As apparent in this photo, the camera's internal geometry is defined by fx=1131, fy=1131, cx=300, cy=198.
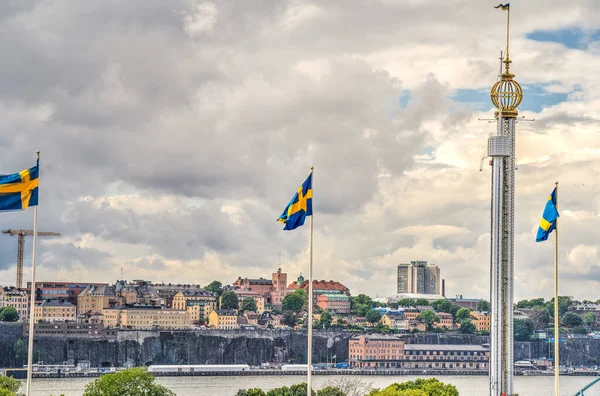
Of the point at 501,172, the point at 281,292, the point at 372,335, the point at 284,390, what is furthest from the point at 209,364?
the point at 501,172

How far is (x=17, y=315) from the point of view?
3942 inches

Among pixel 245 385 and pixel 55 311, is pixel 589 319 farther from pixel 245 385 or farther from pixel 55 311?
pixel 245 385

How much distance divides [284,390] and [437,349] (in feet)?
195

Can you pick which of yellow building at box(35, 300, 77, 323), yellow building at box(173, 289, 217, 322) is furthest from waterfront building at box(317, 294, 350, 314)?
yellow building at box(35, 300, 77, 323)

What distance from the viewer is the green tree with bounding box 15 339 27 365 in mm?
90469

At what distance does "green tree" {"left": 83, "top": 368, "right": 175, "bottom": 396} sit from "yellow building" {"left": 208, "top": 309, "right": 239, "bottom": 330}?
7246 cm

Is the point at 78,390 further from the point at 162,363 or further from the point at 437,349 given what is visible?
the point at 437,349

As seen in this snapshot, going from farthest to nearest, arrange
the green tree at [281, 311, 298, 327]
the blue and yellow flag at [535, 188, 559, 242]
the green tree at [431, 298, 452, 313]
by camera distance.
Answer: the green tree at [431, 298, 452, 313]
the green tree at [281, 311, 298, 327]
the blue and yellow flag at [535, 188, 559, 242]

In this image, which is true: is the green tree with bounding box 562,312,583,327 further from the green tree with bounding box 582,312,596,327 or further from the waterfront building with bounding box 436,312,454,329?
the waterfront building with bounding box 436,312,454,329

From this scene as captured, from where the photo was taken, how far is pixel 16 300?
106 m

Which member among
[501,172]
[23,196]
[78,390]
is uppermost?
[501,172]

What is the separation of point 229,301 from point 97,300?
49.2 feet

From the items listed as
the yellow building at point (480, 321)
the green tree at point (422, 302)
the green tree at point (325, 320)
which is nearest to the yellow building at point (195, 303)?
the green tree at point (325, 320)

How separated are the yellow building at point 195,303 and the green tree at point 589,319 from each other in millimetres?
37859
